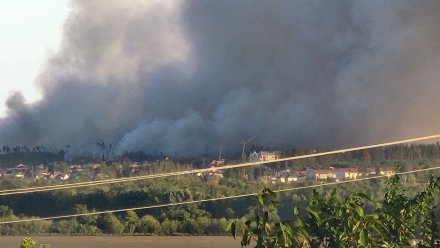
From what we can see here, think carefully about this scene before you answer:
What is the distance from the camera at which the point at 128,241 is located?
191 feet

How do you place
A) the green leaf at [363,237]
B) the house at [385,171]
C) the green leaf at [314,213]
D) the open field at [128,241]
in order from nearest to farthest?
the green leaf at [363,237] → the green leaf at [314,213] → the open field at [128,241] → the house at [385,171]

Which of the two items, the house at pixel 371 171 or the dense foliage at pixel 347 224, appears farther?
A: the house at pixel 371 171

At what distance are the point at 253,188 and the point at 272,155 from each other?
Answer: 69.8 ft

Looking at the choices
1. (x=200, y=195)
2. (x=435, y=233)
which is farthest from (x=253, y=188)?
(x=435, y=233)

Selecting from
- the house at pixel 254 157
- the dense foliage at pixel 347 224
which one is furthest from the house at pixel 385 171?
the dense foliage at pixel 347 224

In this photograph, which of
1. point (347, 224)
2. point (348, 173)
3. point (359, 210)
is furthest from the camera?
point (348, 173)

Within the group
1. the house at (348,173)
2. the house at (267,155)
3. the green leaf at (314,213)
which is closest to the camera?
the green leaf at (314,213)

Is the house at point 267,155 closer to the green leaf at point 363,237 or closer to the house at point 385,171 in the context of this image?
the house at point 385,171

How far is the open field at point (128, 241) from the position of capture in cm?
5506

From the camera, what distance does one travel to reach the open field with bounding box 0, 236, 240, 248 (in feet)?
181

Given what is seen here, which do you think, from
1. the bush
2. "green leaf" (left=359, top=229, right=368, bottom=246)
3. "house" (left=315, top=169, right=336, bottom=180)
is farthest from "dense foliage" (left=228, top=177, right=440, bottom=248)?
"house" (left=315, top=169, right=336, bottom=180)

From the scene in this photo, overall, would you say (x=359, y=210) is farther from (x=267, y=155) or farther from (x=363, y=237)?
(x=267, y=155)

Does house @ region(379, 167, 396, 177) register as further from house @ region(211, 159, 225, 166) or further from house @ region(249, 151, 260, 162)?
house @ region(211, 159, 225, 166)

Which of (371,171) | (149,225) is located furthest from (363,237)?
(371,171)
